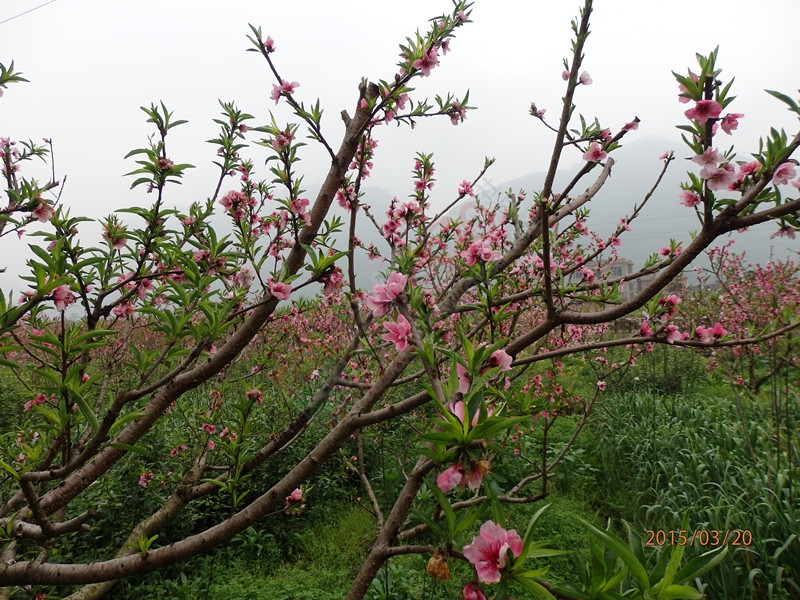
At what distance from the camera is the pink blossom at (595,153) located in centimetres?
176

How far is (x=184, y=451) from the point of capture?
3.92m

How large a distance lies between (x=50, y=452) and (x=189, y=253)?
3.53 feet

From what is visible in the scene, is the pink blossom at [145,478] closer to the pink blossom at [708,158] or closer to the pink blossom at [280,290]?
the pink blossom at [280,290]

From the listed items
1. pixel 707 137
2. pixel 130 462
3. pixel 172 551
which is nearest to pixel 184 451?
pixel 130 462

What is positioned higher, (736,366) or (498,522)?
(498,522)

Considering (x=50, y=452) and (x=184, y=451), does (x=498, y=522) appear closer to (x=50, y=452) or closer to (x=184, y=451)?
(x=50, y=452)

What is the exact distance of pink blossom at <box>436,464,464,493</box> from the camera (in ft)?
2.80

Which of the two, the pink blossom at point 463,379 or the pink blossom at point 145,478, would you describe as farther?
the pink blossom at point 145,478

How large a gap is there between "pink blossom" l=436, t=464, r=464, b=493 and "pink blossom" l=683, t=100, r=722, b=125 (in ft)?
4.05

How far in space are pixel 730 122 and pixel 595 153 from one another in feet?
1.84

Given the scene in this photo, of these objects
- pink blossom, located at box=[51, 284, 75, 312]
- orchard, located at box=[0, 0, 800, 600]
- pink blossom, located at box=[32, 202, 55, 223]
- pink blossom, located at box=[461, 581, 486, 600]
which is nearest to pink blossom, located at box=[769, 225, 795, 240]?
orchard, located at box=[0, 0, 800, 600]

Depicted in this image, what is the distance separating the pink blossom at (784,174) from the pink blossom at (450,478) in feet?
3.97

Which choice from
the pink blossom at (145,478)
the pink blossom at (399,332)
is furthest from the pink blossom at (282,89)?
the pink blossom at (145,478)

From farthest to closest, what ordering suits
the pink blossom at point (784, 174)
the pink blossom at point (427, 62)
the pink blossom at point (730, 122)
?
the pink blossom at point (427, 62) < the pink blossom at point (730, 122) < the pink blossom at point (784, 174)
